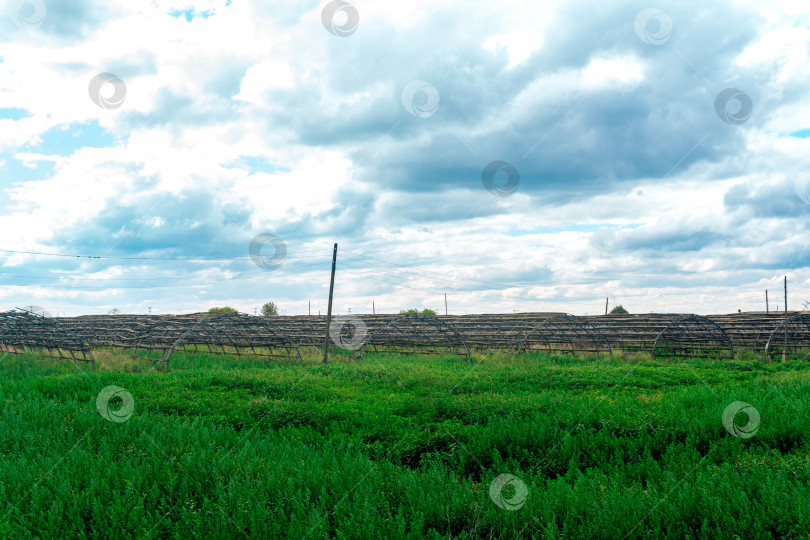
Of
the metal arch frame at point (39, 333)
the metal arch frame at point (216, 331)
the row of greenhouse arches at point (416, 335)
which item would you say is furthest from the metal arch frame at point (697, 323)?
the metal arch frame at point (39, 333)

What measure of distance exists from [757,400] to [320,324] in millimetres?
24341

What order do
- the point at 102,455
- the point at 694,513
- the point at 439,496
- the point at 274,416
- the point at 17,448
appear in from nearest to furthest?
the point at 694,513
the point at 439,496
the point at 102,455
the point at 17,448
the point at 274,416

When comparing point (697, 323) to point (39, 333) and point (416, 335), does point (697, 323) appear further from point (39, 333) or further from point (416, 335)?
point (39, 333)

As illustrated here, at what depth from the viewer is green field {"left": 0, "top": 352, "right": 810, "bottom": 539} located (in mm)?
6000

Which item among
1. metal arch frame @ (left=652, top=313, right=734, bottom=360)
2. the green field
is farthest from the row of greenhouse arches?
the green field

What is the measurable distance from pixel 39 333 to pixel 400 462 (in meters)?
23.0

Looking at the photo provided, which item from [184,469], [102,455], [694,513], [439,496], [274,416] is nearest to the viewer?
[694,513]

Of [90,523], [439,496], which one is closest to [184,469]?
[90,523]

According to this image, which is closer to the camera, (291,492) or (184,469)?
(291,492)

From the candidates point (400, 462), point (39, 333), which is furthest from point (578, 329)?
point (39, 333)

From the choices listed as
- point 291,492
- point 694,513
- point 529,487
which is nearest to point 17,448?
point 291,492

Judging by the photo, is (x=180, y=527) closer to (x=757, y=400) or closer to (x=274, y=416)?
(x=274, y=416)

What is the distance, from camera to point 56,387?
49.6 ft

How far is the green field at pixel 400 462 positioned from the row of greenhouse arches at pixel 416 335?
31.9 feet
